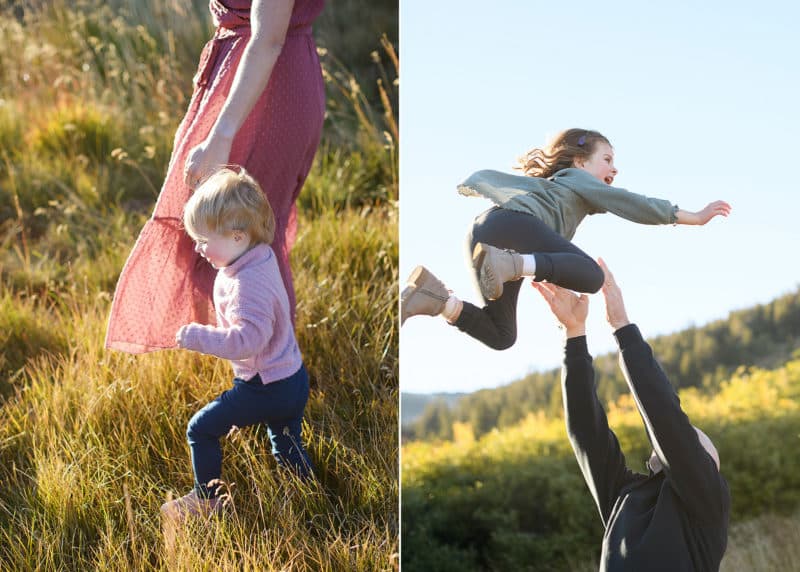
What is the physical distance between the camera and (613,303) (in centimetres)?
252

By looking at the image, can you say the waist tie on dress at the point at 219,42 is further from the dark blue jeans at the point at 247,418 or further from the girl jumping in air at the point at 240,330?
the dark blue jeans at the point at 247,418

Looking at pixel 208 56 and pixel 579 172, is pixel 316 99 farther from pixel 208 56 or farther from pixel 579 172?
pixel 579 172

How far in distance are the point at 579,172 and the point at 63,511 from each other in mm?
1798

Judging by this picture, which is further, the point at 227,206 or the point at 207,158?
the point at 207,158

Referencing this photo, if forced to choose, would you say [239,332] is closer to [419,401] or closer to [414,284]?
[414,284]

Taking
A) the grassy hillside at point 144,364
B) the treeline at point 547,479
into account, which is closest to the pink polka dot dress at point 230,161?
the grassy hillside at point 144,364

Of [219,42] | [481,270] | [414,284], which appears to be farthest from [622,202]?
[219,42]

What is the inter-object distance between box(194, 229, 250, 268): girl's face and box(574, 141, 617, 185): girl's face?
905 millimetres

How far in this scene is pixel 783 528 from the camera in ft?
12.7

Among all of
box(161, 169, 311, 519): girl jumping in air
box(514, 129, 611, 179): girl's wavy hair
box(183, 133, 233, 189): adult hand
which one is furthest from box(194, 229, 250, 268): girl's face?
box(514, 129, 611, 179): girl's wavy hair

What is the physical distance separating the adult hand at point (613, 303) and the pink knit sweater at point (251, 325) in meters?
0.87

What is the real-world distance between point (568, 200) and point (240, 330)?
0.91m

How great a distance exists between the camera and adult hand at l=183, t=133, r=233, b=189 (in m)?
2.88

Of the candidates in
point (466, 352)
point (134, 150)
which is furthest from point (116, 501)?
point (134, 150)
